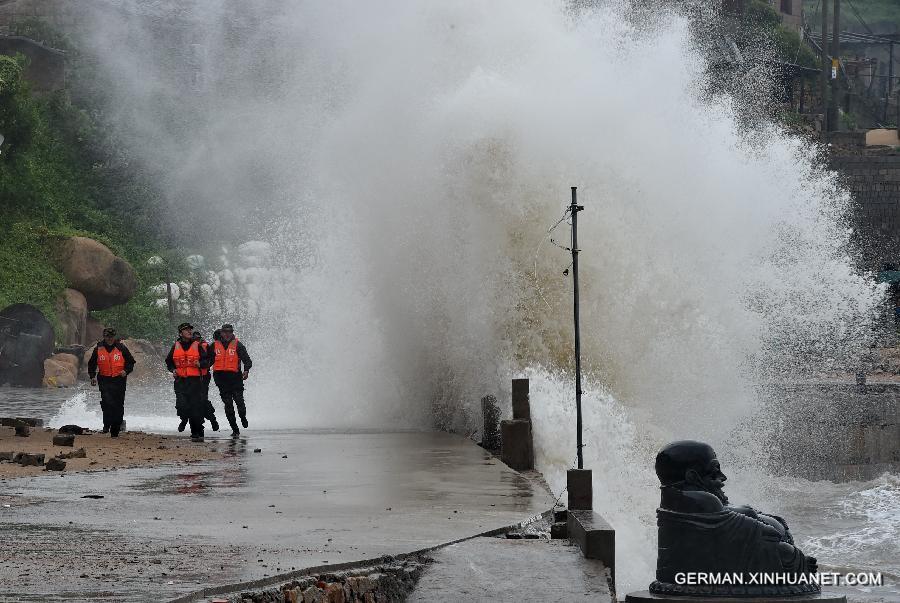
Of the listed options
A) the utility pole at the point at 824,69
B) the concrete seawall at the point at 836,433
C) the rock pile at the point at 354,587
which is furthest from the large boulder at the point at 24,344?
the utility pole at the point at 824,69

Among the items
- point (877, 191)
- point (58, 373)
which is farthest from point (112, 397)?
point (877, 191)

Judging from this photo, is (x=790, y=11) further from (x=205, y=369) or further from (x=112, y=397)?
(x=112, y=397)

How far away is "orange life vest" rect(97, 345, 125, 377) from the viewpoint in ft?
52.6

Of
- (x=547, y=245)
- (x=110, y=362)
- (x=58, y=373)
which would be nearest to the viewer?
(x=110, y=362)

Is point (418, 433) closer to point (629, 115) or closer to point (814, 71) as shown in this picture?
point (629, 115)

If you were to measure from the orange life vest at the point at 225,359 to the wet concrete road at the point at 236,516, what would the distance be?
119 inches

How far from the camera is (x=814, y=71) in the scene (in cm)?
5672

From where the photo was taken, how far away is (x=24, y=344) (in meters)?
32.3

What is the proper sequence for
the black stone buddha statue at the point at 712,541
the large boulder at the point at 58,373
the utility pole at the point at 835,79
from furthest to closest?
the utility pole at the point at 835,79 < the large boulder at the point at 58,373 < the black stone buddha statue at the point at 712,541

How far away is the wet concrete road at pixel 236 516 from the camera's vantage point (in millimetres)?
6672

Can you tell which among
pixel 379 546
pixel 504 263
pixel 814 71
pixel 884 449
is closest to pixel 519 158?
pixel 504 263

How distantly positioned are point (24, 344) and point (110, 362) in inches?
676

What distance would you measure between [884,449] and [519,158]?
1423cm

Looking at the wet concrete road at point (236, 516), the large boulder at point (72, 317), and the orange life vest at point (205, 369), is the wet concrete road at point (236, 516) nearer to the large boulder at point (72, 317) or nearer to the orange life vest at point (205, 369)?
the orange life vest at point (205, 369)
